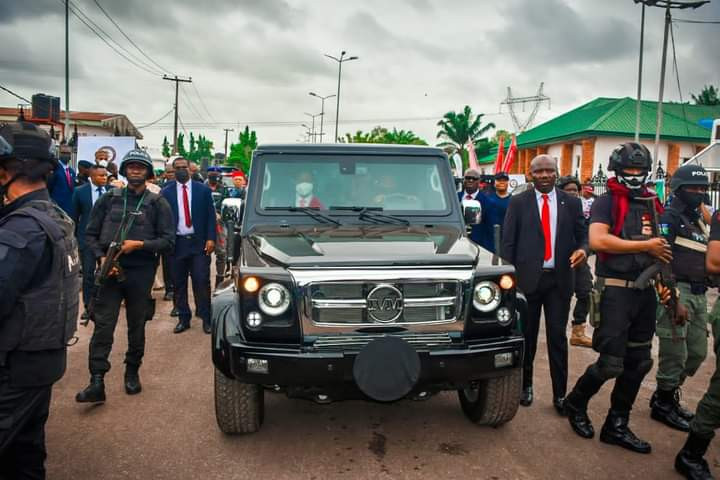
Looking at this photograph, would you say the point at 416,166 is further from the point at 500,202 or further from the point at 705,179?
the point at 500,202

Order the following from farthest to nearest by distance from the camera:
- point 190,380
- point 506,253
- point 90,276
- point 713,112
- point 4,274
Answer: point 713,112 → point 90,276 → point 190,380 → point 506,253 → point 4,274

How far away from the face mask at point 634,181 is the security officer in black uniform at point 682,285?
652 millimetres

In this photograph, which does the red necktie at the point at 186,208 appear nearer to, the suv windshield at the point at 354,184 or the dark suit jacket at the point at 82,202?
the dark suit jacket at the point at 82,202

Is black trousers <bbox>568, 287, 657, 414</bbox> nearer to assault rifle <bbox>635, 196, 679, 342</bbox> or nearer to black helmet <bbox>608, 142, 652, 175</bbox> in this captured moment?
assault rifle <bbox>635, 196, 679, 342</bbox>

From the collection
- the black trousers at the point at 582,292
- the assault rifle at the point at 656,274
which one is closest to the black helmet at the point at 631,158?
the assault rifle at the point at 656,274

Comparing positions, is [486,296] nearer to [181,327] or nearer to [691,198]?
[691,198]

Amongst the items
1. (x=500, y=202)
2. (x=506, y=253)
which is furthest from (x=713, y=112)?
(x=506, y=253)

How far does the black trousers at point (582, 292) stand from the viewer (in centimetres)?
673

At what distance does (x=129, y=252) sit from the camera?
4.83m

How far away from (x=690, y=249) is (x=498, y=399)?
188 centimetres

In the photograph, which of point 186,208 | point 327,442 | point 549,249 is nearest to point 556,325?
point 549,249

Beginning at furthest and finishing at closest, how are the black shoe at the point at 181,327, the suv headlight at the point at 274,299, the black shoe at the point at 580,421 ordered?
1. the black shoe at the point at 181,327
2. the black shoe at the point at 580,421
3. the suv headlight at the point at 274,299

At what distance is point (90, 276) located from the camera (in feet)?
23.3

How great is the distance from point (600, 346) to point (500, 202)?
366 centimetres
